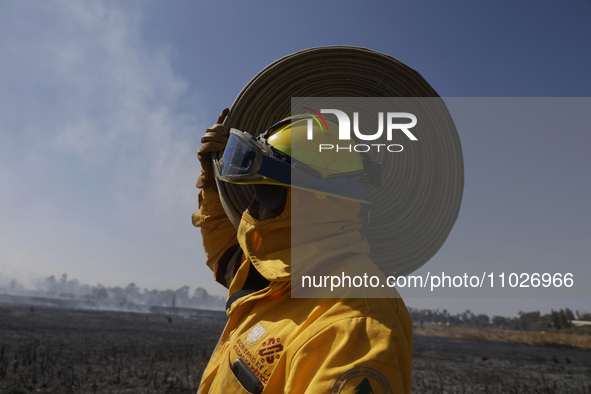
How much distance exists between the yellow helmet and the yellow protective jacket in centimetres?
8

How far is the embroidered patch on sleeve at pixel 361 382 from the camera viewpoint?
1074 millimetres

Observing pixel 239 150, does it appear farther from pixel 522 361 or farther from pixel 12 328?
pixel 12 328

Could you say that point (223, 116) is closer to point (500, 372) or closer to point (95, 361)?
point (95, 361)

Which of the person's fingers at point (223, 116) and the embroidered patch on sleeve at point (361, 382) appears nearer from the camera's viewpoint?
the embroidered patch on sleeve at point (361, 382)

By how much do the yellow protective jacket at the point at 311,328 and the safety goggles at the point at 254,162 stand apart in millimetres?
133

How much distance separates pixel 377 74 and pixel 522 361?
1600 cm

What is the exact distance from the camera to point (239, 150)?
1769 millimetres

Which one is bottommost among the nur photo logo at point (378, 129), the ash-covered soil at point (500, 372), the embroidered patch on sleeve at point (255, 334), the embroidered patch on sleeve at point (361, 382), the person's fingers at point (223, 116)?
the ash-covered soil at point (500, 372)

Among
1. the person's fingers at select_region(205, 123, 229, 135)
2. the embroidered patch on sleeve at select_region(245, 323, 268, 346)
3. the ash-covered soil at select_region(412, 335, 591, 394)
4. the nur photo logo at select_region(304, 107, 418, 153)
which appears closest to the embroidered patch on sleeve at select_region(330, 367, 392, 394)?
the embroidered patch on sleeve at select_region(245, 323, 268, 346)

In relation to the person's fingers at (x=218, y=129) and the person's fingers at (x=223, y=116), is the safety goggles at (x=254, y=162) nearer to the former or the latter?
the person's fingers at (x=218, y=129)

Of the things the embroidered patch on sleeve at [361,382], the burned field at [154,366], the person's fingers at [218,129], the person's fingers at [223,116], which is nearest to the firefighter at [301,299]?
→ the embroidered patch on sleeve at [361,382]

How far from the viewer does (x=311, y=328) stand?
4.04 feet

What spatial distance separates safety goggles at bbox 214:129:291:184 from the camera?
1.64 metres

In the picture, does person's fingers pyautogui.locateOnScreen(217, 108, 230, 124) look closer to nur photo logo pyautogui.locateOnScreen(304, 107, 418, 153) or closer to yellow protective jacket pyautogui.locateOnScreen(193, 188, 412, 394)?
nur photo logo pyautogui.locateOnScreen(304, 107, 418, 153)
